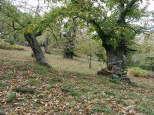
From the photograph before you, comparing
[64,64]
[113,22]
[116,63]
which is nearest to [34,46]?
[64,64]

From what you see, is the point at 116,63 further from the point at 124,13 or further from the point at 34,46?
Answer: the point at 34,46

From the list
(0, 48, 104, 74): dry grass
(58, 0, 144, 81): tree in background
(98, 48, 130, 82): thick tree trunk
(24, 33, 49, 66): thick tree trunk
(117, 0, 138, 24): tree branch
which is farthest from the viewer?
(0, 48, 104, 74): dry grass

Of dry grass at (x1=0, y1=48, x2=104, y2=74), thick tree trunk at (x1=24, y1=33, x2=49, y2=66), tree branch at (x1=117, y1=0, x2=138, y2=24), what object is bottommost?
dry grass at (x1=0, y1=48, x2=104, y2=74)

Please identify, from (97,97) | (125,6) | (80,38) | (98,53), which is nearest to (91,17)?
(125,6)

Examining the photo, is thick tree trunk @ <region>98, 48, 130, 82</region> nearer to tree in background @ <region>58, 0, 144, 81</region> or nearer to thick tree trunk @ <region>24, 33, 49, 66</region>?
tree in background @ <region>58, 0, 144, 81</region>

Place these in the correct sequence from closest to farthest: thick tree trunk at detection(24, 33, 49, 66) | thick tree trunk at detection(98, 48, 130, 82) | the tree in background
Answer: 1. the tree in background
2. thick tree trunk at detection(98, 48, 130, 82)
3. thick tree trunk at detection(24, 33, 49, 66)

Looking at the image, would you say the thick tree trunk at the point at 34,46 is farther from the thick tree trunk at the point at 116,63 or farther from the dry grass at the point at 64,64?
the thick tree trunk at the point at 116,63

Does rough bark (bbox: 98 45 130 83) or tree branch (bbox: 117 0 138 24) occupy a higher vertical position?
tree branch (bbox: 117 0 138 24)

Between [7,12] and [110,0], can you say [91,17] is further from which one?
[7,12]

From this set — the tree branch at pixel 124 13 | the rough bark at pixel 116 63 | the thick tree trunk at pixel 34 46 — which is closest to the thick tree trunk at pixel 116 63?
the rough bark at pixel 116 63

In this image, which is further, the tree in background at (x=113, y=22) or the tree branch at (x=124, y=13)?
the tree branch at (x=124, y=13)

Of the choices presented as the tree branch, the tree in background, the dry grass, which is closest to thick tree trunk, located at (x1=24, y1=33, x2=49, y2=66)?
the dry grass

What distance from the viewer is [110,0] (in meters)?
12.5

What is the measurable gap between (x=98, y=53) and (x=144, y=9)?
346 inches
